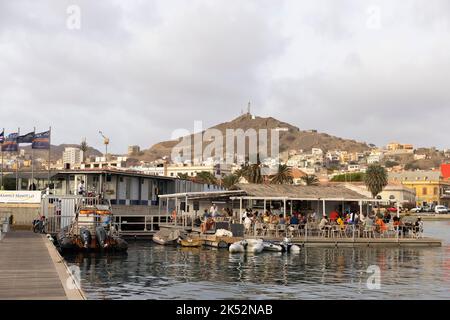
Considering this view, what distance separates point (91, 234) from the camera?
138ft

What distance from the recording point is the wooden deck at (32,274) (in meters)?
19.3

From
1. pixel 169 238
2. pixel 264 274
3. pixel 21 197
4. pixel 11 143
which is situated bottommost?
pixel 264 274

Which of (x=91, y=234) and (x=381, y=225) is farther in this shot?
(x=381, y=225)

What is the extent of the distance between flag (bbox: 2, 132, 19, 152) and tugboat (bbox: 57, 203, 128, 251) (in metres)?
18.3

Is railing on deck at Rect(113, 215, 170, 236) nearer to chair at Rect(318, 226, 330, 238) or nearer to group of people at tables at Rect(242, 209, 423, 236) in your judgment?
group of people at tables at Rect(242, 209, 423, 236)

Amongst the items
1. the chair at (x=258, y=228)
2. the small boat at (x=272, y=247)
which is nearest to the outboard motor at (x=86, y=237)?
the small boat at (x=272, y=247)

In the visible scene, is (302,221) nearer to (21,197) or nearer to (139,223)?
(139,223)

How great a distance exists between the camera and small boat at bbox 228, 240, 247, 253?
42781mm

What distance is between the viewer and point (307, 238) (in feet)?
156

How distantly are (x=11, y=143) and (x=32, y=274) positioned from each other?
3869 centimetres

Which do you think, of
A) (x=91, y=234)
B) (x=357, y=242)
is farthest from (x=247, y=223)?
(x=91, y=234)
